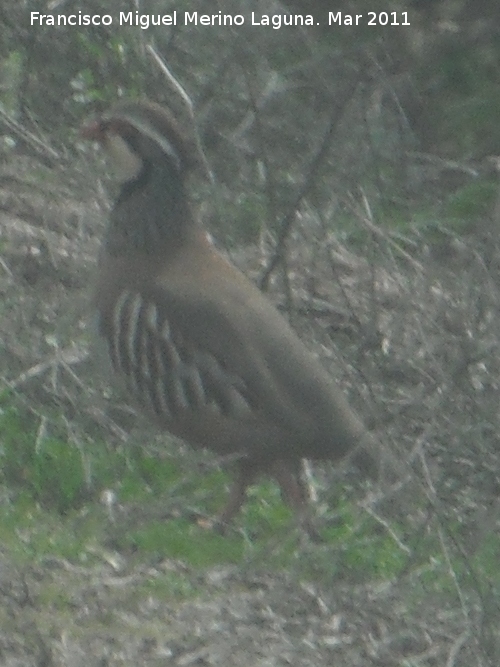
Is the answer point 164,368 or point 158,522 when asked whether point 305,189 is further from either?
point 158,522

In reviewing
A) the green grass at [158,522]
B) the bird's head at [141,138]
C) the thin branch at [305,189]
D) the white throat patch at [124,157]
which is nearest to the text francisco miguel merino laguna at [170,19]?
the thin branch at [305,189]

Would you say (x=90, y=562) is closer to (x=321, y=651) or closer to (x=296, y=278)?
(x=321, y=651)

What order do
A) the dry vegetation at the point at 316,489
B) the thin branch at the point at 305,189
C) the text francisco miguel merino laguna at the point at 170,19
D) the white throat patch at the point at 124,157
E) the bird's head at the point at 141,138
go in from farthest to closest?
1. the text francisco miguel merino laguna at the point at 170,19
2. the thin branch at the point at 305,189
3. the white throat patch at the point at 124,157
4. the bird's head at the point at 141,138
5. the dry vegetation at the point at 316,489

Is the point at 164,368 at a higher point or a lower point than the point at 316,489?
higher

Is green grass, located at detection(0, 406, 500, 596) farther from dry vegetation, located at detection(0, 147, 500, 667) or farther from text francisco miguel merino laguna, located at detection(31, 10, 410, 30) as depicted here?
text francisco miguel merino laguna, located at detection(31, 10, 410, 30)

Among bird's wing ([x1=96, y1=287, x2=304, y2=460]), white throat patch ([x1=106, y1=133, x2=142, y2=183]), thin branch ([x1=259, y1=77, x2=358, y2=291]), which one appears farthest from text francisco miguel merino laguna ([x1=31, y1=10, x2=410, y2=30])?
bird's wing ([x1=96, y1=287, x2=304, y2=460])

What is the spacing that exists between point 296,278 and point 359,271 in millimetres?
263

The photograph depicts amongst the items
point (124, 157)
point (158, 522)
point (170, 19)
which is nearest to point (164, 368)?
point (158, 522)

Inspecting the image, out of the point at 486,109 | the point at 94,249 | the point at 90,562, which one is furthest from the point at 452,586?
the point at 94,249

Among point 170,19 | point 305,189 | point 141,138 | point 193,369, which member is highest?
point 170,19

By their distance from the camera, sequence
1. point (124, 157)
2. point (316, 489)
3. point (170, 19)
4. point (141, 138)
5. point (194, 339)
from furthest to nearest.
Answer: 1. point (170, 19)
2. point (316, 489)
3. point (124, 157)
4. point (141, 138)
5. point (194, 339)

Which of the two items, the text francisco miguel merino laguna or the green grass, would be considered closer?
the green grass

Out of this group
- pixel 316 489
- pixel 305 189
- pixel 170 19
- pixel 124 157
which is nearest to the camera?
pixel 124 157

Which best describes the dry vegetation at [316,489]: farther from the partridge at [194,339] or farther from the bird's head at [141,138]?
the bird's head at [141,138]
